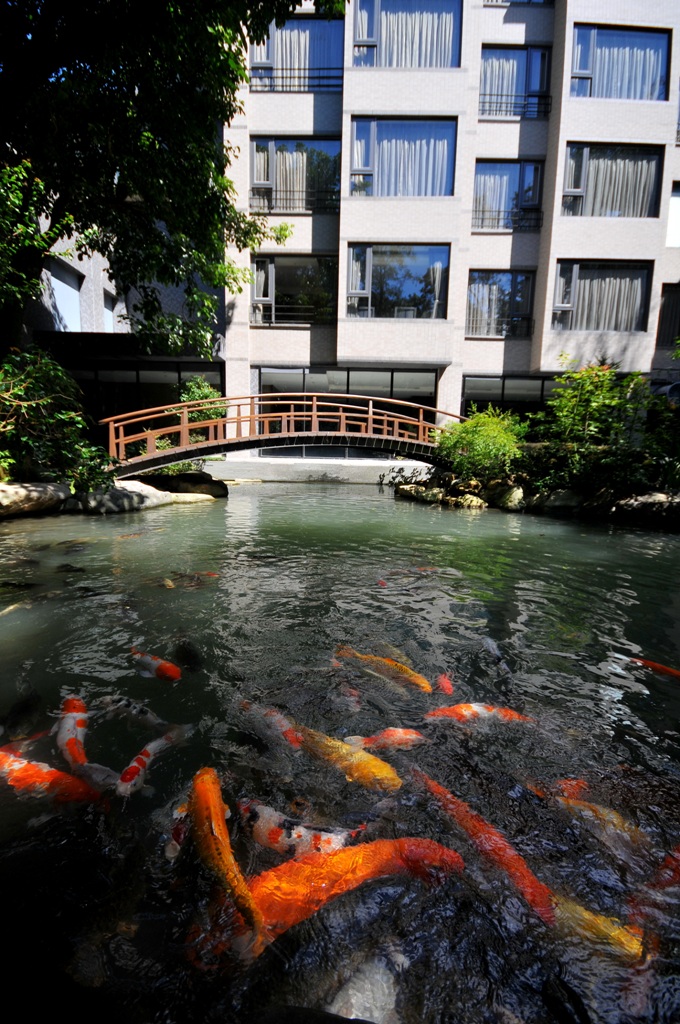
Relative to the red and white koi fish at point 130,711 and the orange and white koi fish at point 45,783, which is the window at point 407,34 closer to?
the red and white koi fish at point 130,711

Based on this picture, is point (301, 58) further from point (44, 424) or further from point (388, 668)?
point (388, 668)

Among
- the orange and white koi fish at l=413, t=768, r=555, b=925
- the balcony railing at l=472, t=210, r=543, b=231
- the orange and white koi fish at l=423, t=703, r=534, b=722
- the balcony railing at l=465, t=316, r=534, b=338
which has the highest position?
the balcony railing at l=472, t=210, r=543, b=231

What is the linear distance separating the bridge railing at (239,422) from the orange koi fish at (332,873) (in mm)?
11924

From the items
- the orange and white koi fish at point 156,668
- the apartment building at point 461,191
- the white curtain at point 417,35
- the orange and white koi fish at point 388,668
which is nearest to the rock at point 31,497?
the orange and white koi fish at point 156,668

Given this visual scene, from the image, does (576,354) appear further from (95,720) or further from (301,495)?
(95,720)

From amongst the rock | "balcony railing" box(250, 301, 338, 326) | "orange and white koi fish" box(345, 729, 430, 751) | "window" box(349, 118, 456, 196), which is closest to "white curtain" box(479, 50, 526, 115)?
"window" box(349, 118, 456, 196)

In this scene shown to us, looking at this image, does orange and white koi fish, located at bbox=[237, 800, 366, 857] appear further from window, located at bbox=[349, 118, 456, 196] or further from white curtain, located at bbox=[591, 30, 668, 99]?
white curtain, located at bbox=[591, 30, 668, 99]

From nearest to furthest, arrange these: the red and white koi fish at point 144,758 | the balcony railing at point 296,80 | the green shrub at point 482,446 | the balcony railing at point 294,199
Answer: the red and white koi fish at point 144,758, the green shrub at point 482,446, the balcony railing at point 296,80, the balcony railing at point 294,199

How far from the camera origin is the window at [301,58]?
18.2 meters

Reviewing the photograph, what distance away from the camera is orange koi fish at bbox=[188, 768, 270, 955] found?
2285 mm

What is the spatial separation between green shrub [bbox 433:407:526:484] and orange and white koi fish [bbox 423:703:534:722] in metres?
11.9

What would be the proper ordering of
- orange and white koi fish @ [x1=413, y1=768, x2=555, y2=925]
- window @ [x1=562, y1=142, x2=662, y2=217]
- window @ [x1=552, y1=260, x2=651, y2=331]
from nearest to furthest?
orange and white koi fish @ [x1=413, y1=768, x2=555, y2=925] < window @ [x1=562, y1=142, x2=662, y2=217] < window @ [x1=552, y1=260, x2=651, y2=331]

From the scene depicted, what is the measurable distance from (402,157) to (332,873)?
21519 mm

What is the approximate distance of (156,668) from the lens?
15.0ft
